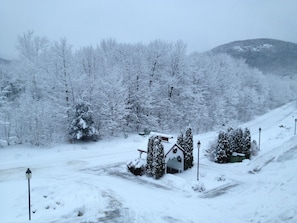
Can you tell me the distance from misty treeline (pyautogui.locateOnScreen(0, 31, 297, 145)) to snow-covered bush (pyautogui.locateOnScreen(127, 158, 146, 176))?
696 cm

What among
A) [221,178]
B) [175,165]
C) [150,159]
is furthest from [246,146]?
[150,159]

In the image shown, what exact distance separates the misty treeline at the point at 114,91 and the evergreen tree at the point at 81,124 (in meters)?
1.08

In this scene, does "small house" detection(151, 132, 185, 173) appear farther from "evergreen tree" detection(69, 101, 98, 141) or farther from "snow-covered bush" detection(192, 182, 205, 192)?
"evergreen tree" detection(69, 101, 98, 141)

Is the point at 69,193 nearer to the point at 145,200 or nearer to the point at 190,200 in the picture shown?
the point at 145,200

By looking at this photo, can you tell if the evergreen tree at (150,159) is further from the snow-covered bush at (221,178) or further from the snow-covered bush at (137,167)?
the snow-covered bush at (221,178)

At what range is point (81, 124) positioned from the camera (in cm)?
3209

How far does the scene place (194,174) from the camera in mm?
22844

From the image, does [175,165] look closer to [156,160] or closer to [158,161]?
[158,161]

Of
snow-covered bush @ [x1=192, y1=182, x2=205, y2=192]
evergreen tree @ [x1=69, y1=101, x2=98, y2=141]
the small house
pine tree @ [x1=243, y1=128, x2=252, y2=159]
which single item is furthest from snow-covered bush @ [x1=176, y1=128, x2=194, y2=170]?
evergreen tree @ [x1=69, y1=101, x2=98, y2=141]

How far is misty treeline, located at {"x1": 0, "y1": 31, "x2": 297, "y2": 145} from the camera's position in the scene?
1235 inches

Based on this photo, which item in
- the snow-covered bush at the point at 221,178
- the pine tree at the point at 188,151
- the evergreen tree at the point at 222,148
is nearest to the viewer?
the snow-covered bush at the point at 221,178

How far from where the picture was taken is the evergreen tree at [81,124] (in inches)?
1264

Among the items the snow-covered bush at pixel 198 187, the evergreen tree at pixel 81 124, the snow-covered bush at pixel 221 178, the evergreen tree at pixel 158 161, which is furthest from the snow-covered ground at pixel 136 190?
the evergreen tree at pixel 81 124

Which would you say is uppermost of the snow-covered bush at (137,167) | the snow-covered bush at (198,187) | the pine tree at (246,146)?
the pine tree at (246,146)
